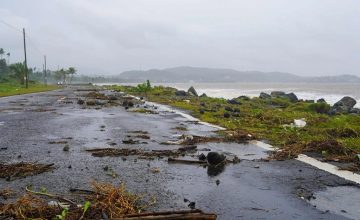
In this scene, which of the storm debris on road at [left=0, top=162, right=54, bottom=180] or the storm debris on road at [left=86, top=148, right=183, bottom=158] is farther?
the storm debris on road at [left=86, top=148, right=183, bottom=158]

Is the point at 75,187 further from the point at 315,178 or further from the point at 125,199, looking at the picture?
the point at 315,178

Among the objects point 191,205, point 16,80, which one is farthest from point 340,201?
point 16,80

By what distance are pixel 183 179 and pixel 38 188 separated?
9.05ft

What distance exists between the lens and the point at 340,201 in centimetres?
675

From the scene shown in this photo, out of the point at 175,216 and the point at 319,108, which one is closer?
the point at 175,216

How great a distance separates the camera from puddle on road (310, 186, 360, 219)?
20.4ft

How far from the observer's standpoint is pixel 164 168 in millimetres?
9016

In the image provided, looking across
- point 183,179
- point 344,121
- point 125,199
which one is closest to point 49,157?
point 183,179

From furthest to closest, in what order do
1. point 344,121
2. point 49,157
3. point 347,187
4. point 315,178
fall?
point 344,121, point 49,157, point 315,178, point 347,187

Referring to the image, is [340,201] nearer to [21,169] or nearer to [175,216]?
[175,216]

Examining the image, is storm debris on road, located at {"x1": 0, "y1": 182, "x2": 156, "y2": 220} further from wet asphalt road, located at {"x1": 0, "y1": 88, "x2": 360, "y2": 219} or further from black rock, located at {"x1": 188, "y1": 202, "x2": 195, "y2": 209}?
black rock, located at {"x1": 188, "y1": 202, "x2": 195, "y2": 209}

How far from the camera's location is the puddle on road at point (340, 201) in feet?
20.4

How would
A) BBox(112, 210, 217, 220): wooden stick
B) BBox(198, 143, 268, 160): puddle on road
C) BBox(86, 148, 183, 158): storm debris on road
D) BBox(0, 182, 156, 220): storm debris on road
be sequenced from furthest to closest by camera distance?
BBox(198, 143, 268, 160): puddle on road < BBox(86, 148, 183, 158): storm debris on road < BBox(0, 182, 156, 220): storm debris on road < BBox(112, 210, 217, 220): wooden stick

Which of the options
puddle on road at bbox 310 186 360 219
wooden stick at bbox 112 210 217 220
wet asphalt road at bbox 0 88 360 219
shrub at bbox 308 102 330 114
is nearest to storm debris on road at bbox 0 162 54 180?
wet asphalt road at bbox 0 88 360 219
